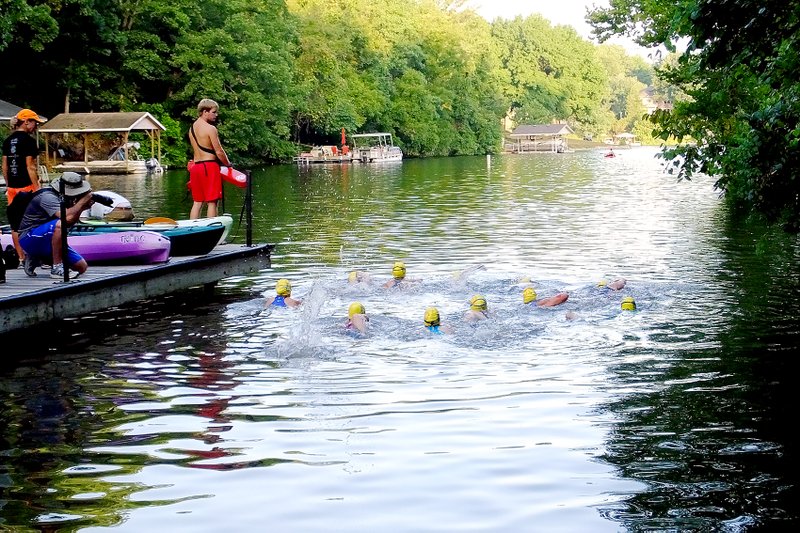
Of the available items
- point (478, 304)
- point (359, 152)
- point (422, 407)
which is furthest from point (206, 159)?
point (359, 152)

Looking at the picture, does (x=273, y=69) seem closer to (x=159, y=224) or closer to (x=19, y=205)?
(x=159, y=224)

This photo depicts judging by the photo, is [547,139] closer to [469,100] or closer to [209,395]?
[469,100]

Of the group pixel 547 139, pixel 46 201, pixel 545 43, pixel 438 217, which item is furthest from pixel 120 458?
pixel 545 43

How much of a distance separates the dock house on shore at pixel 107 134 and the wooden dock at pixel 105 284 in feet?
145

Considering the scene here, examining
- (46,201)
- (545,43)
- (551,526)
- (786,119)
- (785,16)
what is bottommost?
(551,526)

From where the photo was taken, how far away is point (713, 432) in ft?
29.0

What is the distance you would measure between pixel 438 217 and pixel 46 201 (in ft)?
61.5

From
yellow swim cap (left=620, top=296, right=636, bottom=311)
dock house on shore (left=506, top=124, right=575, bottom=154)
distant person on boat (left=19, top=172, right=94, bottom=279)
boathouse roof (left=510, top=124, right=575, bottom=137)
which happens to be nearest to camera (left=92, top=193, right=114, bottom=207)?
distant person on boat (left=19, top=172, right=94, bottom=279)

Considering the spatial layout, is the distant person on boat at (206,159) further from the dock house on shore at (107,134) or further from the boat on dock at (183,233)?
the dock house on shore at (107,134)

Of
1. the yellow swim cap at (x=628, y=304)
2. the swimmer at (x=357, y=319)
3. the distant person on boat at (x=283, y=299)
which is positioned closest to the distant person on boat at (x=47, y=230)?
the distant person on boat at (x=283, y=299)

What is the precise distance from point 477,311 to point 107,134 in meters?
55.6

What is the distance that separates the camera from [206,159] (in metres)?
15.9

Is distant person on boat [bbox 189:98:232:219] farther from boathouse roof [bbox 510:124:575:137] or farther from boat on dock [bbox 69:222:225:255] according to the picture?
boathouse roof [bbox 510:124:575:137]

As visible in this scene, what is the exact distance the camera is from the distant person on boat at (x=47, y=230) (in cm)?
1303
